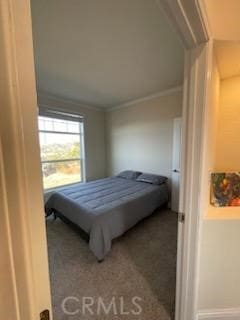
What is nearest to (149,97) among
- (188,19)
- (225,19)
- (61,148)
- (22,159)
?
(61,148)

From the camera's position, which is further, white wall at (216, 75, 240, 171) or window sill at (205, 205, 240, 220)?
white wall at (216, 75, 240, 171)

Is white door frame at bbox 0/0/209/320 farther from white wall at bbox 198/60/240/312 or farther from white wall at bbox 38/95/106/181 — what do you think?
white wall at bbox 38/95/106/181

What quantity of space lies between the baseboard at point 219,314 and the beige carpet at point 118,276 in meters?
0.26

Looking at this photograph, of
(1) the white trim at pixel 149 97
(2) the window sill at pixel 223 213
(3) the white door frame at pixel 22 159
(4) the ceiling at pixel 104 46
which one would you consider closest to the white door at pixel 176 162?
(1) the white trim at pixel 149 97

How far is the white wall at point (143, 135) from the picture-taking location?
11.7ft

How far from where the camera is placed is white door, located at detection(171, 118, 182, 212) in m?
3.31

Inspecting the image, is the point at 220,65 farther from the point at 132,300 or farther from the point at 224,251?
the point at 132,300

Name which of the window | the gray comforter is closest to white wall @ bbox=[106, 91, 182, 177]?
the gray comforter

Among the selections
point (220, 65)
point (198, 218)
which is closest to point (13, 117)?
point (198, 218)

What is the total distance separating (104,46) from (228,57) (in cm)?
134

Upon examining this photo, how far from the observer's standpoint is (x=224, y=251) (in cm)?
122

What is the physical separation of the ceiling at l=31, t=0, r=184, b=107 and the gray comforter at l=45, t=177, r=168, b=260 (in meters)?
1.96

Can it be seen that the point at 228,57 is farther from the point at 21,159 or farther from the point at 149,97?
the point at 149,97

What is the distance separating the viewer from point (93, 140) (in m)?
4.68
